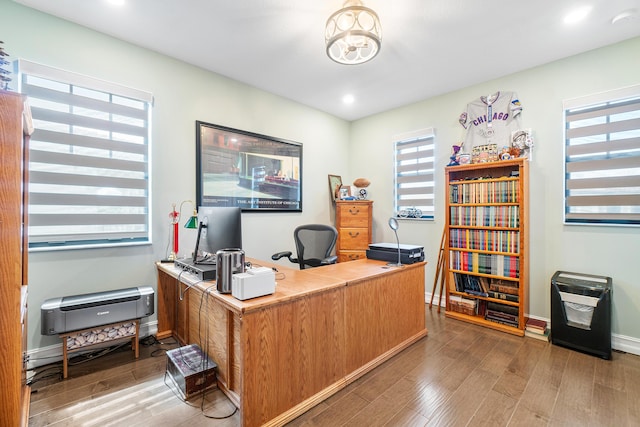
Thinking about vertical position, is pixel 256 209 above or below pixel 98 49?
below

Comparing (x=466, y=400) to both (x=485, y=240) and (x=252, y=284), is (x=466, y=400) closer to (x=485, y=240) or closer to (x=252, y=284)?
(x=252, y=284)

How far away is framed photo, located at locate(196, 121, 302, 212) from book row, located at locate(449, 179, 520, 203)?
2049mm

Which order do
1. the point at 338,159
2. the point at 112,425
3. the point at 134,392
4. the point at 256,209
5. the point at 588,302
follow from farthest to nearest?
the point at 338,159 → the point at 256,209 → the point at 588,302 → the point at 134,392 → the point at 112,425

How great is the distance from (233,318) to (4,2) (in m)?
2.90

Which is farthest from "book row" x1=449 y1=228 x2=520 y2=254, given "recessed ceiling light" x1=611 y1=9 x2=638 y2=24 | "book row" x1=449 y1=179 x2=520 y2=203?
"recessed ceiling light" x1=611 y1=9 x2=638 y2=24

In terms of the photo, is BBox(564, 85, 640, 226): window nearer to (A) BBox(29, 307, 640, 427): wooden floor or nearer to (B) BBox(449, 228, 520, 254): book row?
(B) BBox(449, 228, 520, 254): book row

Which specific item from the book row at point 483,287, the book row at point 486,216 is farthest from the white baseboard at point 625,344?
the book row at point 486,216

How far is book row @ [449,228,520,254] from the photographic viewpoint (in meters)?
2.89

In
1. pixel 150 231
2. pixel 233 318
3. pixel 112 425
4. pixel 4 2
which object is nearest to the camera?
pixel 112 425

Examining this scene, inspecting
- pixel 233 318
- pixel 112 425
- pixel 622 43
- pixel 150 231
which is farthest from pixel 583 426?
pixel 150 231

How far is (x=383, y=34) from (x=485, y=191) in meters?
1.95

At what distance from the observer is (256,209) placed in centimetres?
350

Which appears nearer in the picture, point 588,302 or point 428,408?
point 428,408

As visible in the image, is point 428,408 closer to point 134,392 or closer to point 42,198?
point 134,392
